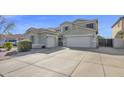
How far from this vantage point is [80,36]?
9000 mm

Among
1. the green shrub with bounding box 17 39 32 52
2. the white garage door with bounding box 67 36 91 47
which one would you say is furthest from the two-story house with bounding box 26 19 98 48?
the green shrub with bounding box 17 39 32 52

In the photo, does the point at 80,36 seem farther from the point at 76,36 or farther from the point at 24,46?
the point at 24,46

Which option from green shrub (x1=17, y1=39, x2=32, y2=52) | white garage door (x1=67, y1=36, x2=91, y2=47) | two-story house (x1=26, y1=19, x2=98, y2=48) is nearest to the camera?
green shrub (x1=17, y1=39, x2=32, y2=52)

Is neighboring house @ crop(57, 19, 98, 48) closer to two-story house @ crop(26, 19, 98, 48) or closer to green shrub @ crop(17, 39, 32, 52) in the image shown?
two-story house @ crop(26, 19, 98, 48)

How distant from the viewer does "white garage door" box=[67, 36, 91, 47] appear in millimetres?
8634

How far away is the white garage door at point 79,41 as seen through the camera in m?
8.63

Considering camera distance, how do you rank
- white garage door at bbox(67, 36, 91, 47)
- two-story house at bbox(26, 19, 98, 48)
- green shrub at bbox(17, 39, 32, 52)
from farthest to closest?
white garage door at bbox(67, 36, 91, 47)
two-story house at bbox(26, 19, 98, 48)
green shrub at bbox(17, 39, 32, 52)

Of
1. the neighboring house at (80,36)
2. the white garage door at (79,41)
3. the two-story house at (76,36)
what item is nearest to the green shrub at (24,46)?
the two-story house at (76,36)
